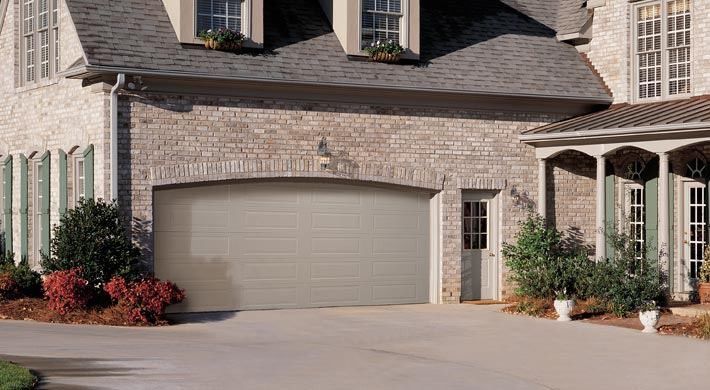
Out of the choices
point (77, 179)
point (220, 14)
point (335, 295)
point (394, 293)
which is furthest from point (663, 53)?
point (77, 179)

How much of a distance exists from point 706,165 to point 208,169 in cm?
873

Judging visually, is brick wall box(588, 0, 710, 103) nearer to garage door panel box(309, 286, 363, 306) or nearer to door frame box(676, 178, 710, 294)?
door frame box(676, 178, 710, 294)

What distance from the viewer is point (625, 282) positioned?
1944 centimetres

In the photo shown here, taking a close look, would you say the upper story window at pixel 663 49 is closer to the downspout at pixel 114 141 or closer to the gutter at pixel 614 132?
the gutter at pixel 614 132

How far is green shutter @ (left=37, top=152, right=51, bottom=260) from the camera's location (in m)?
21.2

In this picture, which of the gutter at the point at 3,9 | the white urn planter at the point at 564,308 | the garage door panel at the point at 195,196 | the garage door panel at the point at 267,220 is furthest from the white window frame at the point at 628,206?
the gutter at the point at 3,9

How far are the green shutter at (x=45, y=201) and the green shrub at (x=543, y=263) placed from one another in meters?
8.32

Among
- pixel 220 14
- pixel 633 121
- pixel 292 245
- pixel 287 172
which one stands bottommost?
pixel 292 245

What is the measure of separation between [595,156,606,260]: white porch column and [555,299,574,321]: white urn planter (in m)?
2.43

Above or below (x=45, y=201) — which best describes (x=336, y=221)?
below

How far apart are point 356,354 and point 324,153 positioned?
632 cm

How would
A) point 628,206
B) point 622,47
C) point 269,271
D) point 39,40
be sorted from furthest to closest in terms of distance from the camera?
point 622,47 → point 628,206 → point 39,40 → point 269,271

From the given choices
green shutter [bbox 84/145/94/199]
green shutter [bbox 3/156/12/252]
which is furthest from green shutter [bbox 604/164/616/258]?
green shutter [bbox 3/156/12/252]

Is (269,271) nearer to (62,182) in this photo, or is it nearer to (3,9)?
(62,182)
